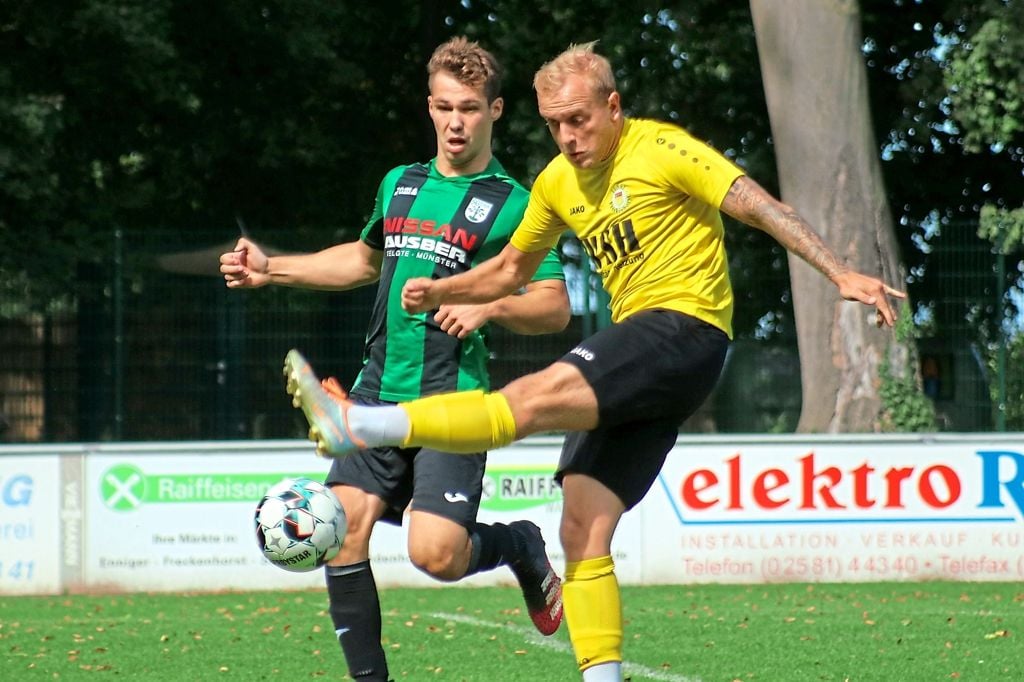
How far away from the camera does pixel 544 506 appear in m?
11.9

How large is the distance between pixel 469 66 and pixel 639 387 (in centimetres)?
161

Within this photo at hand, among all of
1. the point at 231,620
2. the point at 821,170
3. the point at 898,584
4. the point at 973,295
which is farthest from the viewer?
the point at 821,170

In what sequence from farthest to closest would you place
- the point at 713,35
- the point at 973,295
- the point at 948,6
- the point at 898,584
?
the point at 713,35, the point at 948,6, the point at 973,295, the point at 898,584

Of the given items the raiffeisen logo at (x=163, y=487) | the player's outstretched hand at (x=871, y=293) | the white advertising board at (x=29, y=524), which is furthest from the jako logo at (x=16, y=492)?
the player's outstretched hand at (x=871, y=293)

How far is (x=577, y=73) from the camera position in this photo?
515 cm

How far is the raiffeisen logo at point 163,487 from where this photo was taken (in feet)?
39.1

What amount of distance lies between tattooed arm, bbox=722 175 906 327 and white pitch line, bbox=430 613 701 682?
2.79m

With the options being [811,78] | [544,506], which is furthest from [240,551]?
[811,78]

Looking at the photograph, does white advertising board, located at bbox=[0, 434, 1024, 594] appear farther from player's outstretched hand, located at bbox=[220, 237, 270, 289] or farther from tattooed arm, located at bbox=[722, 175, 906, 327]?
tattooed arm, located at bbox=[722, 175, 906, 327]

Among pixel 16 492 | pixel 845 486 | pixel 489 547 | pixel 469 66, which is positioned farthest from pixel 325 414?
pixel 845 486

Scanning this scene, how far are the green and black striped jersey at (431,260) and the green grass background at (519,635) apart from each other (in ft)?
6.31

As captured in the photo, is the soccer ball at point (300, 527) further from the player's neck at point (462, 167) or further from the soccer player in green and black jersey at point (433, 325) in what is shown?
the player's neck at point (462, 167)

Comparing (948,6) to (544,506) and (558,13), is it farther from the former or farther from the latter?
(544,506)

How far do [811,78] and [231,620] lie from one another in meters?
8.49
